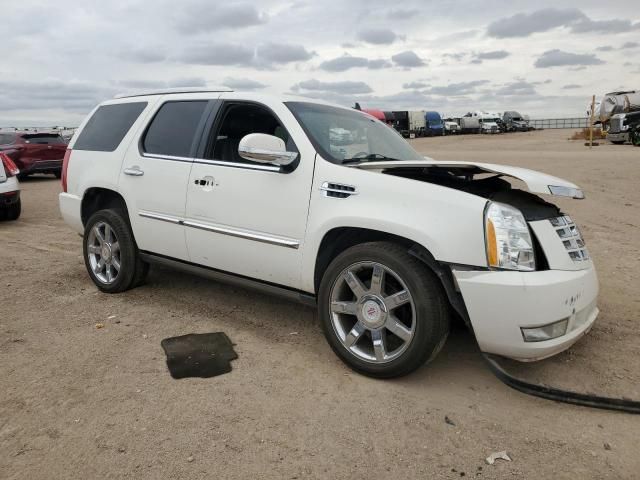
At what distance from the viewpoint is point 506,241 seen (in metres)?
2.95

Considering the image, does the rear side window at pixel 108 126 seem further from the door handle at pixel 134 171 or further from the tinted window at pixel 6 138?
the tinted window at pixel 6 138

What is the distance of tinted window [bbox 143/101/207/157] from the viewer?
14.5ft

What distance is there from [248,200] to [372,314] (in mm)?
1241

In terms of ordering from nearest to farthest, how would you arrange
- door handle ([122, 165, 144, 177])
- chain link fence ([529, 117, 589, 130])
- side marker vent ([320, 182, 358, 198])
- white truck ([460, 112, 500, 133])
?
side marker vent ([320, 182, 358, 198])
door handle ([122, 165, 144, 177])
white truck ([460, 112, 500, 133])
chain link fence ([529, 117, 589, 130])

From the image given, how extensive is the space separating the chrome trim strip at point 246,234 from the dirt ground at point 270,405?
774 mm

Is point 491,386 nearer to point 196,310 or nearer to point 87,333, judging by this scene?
point 196,310

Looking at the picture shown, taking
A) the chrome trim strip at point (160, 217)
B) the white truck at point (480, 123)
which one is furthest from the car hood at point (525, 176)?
the white truck at point (480, 123)

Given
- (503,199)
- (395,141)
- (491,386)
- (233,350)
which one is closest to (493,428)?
(491,386)

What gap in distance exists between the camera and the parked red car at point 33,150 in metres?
16.1

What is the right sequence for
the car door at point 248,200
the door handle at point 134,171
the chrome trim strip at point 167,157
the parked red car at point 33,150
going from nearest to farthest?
the car door at point 248,200
the chrome trim strip at point 167,157
the door handle at point 134,171
the parked red car at point 33,150

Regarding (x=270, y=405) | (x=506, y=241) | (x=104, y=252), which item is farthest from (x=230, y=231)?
(x=506, y=241)

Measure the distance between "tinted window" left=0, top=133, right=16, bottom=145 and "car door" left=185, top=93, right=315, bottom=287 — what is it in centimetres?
1479

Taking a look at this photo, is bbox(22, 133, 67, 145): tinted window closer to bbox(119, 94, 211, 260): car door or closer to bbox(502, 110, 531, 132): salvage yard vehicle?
bbox(119, 94, 211, 260): car door

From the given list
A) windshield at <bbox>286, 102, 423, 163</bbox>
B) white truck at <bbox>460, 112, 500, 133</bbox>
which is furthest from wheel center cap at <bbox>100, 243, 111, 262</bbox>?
white truck at <bbox>460, 112, 500, 133</bbox>
